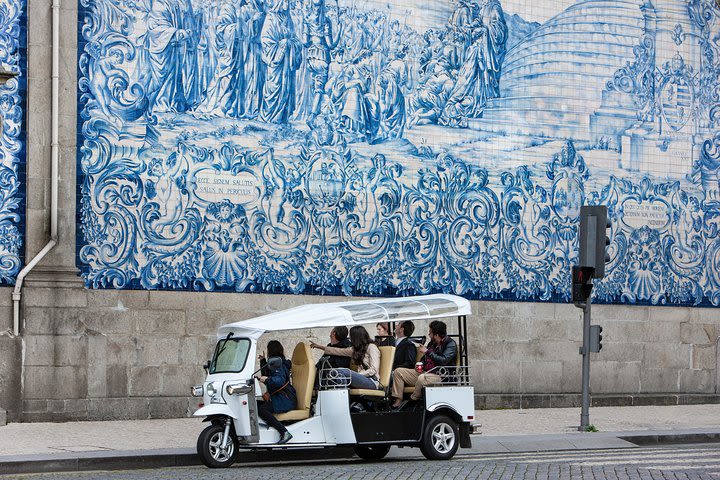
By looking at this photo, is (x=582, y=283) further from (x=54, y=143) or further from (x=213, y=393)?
(x=54, y=143)

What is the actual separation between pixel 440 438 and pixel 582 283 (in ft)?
15.4

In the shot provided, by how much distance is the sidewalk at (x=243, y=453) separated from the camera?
618 inches

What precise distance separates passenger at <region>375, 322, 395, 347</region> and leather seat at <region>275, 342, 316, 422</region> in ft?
4.53

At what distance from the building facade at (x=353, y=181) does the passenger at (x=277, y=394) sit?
195 inches

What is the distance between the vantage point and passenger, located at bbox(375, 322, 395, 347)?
17.4m

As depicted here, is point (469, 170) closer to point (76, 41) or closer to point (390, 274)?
point (390, 274)

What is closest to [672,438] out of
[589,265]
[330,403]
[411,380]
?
[589,265]

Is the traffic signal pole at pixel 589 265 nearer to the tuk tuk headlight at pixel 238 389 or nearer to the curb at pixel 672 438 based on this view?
the curb at pixel 672 438

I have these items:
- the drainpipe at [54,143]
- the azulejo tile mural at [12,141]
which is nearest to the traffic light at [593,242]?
the drainpipe at [54,143]

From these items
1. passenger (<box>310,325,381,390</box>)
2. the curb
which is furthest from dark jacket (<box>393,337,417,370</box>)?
the curb

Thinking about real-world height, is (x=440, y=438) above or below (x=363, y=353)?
below

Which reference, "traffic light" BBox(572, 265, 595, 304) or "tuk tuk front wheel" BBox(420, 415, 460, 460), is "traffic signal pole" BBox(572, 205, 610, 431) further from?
"tuk tuk front wheel" BBox(420, 415, 460, 460)

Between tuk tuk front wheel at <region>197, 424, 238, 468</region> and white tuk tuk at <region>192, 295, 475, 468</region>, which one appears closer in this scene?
tuk tuk front wheel at <region>197, 424, 238, 468</region>

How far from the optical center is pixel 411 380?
16.5 meters
